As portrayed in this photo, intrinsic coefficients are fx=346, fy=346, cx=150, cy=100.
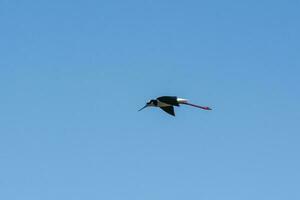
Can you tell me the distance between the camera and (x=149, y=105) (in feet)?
224

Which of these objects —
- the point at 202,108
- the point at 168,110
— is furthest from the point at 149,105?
the point at 202,108

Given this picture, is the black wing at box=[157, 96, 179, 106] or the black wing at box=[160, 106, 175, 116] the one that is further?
the black wing at box=[160, 106, 175, 116]

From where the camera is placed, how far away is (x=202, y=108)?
62938 millimetres

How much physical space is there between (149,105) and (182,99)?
662 cm

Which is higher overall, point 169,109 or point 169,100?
point 169,100

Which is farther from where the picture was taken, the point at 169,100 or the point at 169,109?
the point at 169,109

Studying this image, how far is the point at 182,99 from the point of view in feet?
219

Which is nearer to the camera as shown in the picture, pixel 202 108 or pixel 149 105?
pixel 202 108

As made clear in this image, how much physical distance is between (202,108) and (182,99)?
5.33 m

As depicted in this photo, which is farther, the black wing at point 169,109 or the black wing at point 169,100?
the black wing at point 169,109

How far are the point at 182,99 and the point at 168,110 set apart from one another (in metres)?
4.72

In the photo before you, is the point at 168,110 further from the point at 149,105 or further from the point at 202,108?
the point at 202,108

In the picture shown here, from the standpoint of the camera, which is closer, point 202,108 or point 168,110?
point 202,108

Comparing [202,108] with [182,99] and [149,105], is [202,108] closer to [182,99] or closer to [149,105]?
[182,99]
